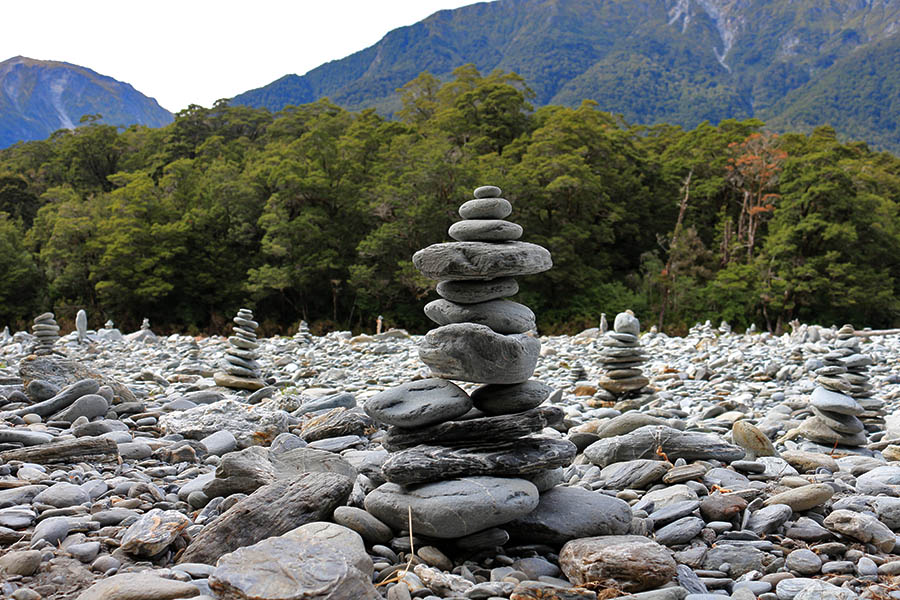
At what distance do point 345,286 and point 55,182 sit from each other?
92.0ft

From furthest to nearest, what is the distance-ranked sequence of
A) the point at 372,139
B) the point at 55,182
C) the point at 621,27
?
the point at 621,27, the point at 55,182, the point at 372,139

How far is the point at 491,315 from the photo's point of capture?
3.97m

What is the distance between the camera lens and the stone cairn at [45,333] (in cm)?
1173

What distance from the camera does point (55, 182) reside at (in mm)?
40562

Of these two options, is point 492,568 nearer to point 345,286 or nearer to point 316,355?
point 316,355

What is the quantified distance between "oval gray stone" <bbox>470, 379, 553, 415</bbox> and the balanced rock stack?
20.6ft

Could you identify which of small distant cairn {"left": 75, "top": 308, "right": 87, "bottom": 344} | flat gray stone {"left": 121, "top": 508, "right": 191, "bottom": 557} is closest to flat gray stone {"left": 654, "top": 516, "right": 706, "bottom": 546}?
flat gray stone {"left": 121, "top": 508, "right": 191, "bottom": 557}

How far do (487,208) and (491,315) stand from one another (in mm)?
785

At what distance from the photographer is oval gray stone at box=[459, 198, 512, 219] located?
13.4ft

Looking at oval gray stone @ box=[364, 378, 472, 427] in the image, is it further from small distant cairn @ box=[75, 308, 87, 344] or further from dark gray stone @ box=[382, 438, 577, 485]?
small distant cairn @ box=[75, 308, 87, 344]

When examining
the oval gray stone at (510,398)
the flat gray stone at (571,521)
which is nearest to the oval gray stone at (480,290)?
the oval gray stone at (510,398)

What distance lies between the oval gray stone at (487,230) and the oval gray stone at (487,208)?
0.32ft

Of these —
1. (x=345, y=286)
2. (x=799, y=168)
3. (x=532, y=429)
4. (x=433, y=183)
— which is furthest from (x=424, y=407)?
(x=799, y=168)

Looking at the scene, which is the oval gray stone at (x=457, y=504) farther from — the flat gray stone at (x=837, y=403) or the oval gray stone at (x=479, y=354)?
the flat gray stone at (x=837, y=403)
